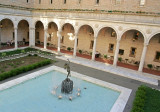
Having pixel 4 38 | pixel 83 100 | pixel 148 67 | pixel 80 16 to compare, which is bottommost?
pixel 83 100

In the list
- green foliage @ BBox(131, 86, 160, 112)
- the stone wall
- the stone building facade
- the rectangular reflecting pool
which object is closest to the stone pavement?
the stone building facade

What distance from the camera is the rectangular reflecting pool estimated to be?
9117 mm

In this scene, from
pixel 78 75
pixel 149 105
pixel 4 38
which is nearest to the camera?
pixel 149 105

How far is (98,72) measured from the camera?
16422 millimetres

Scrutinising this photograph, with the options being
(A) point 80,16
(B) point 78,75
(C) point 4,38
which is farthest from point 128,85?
(C) point 4,38

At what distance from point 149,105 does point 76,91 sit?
5810mm

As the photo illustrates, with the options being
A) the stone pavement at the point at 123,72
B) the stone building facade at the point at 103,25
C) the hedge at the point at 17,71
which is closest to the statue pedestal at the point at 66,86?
the hedge at the point at 17,71

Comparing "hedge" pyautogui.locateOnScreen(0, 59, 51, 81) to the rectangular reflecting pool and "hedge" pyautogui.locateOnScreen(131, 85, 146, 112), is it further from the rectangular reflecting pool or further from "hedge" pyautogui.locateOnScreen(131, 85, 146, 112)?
"hedge" pyautogui.locateOnScreen(131, 85, 146, 112)

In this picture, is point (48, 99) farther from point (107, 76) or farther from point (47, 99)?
point (107, 76)

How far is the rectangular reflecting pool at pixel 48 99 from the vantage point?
912 cm

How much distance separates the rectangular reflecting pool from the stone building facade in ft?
25.0

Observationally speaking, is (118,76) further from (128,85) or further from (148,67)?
(148,67)

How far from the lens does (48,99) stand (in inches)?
398

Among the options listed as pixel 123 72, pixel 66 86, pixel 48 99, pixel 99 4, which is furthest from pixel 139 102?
pixel 99 4
